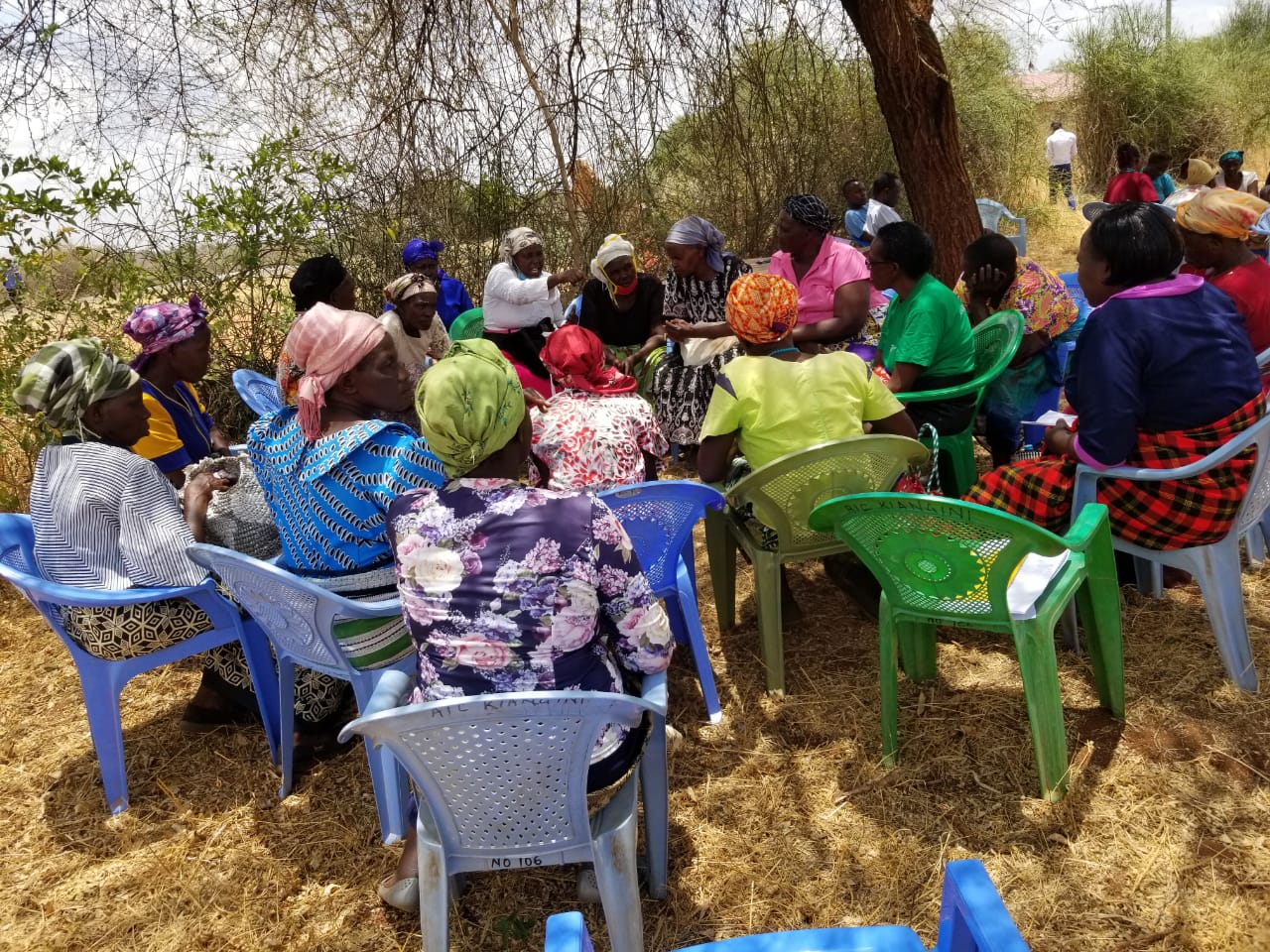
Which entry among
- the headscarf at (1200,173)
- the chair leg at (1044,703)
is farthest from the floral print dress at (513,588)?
the headscarf at (1200,173)

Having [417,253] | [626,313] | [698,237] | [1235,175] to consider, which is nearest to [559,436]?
[698,237]

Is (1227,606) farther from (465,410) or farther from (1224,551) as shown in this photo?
(465,410)

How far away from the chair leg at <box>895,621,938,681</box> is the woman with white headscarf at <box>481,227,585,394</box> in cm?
310

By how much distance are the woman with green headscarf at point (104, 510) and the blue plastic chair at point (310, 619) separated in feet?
0.65

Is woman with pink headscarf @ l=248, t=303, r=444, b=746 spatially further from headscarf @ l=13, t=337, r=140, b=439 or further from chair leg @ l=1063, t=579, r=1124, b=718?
chair leg @ l=1063, t=579, r=1124, b=718

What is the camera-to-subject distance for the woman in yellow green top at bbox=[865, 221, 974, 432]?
386cm

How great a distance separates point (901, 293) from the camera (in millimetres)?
4016

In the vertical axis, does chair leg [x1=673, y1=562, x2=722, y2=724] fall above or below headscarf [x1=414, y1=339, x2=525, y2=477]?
below

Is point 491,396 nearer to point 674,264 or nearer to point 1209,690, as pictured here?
point 1209,690

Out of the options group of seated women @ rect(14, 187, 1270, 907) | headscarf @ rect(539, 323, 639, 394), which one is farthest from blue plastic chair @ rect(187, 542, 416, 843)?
headscarf @ rect(539, 323, 639, 394)

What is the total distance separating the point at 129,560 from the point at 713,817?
1988mm

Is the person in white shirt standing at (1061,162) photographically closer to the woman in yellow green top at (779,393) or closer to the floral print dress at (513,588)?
the woman in yellow green top at (779,393)

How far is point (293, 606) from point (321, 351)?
750mm

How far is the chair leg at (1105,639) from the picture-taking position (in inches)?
106
